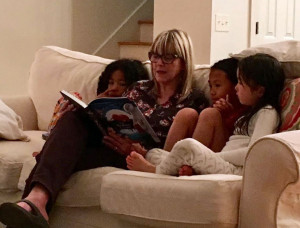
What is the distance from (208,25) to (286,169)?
2.30 metres

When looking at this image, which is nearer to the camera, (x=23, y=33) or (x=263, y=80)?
(x=263, y=80)

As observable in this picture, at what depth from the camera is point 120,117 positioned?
2.16 m

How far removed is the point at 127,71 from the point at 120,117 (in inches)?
18.9

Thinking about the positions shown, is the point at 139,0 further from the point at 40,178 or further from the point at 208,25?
the point at 40,178

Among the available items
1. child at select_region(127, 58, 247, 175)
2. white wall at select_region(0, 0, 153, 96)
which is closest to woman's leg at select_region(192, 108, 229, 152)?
child at select_region(127, 58, 247, 175)

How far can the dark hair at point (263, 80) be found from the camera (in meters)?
2.01

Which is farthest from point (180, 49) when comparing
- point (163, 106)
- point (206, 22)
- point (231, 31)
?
point (231, 31)

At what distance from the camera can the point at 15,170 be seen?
7.72 ft

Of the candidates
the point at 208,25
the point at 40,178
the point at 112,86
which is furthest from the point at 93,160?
the point at 208,25

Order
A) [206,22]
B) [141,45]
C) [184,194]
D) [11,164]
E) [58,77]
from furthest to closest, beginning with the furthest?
1. [141,45]
2. [206,22]
3. [58,77]
4. [11,164]
5. [184,194]

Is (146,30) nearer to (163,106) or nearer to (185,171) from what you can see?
(163,106)

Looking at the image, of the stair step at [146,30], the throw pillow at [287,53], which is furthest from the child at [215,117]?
the stair step at [146,30]

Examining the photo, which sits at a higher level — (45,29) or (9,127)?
(45,29)

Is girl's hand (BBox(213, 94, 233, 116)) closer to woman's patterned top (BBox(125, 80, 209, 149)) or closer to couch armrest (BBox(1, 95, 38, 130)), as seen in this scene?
woman's patterned top (BBox(125, 80, 209, 149))
